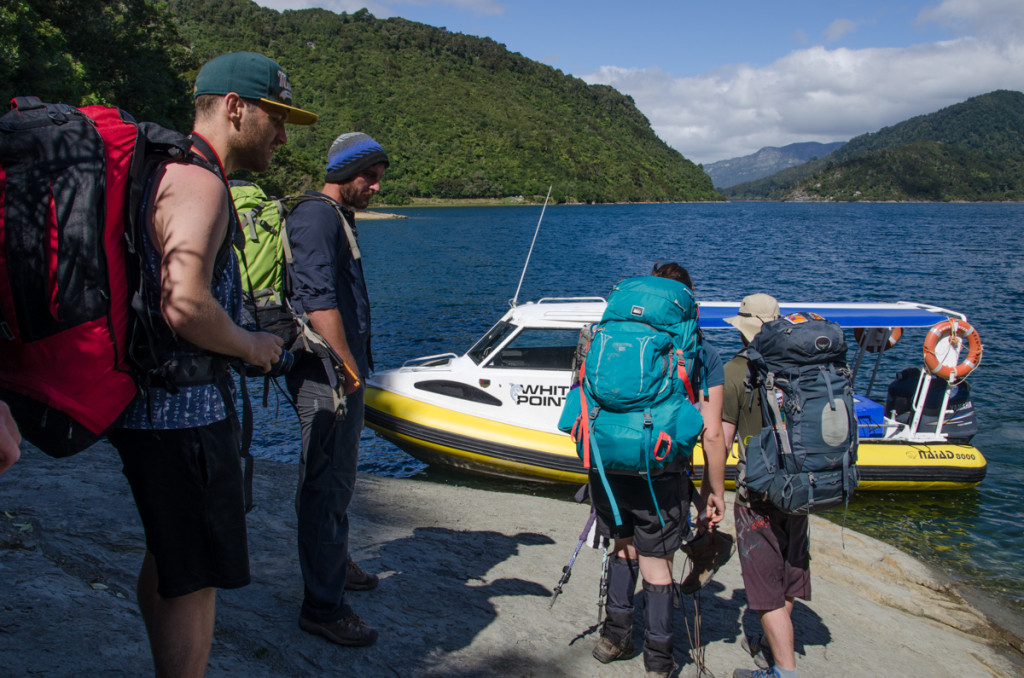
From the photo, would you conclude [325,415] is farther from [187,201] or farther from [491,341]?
[491,341]

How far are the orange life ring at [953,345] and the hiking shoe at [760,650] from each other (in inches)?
232

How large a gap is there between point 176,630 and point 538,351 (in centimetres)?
719

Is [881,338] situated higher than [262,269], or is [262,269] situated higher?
[262,269]

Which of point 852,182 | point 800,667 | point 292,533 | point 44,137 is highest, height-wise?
point 852,182

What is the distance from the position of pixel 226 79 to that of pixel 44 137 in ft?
2.21

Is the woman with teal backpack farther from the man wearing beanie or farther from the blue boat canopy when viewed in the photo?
→ the blue boat canopy

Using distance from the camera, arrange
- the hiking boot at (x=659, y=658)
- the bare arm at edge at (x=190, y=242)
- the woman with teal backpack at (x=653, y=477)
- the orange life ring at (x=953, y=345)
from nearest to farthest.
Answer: the bare arm at edge at (x=190, y=242) → the woman with teal backpack at (x=653, y=477) → the hiking boot at (x=659, y=658) → the orange life ring at (x=953, y=345)

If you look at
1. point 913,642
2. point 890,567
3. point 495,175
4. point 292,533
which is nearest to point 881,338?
point 890,567

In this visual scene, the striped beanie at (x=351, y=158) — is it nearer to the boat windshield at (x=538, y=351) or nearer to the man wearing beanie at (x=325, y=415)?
the man wearing beanie at (x=325, y=415)

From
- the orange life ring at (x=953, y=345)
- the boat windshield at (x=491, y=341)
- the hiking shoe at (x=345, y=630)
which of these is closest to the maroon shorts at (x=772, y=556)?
the hiking shoe at (x=345, y=630)

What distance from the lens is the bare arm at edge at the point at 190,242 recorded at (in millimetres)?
1667

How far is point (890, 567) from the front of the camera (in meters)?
6.18

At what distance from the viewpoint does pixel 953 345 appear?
808 centimetres

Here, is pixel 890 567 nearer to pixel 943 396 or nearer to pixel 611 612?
pixel 943 396
